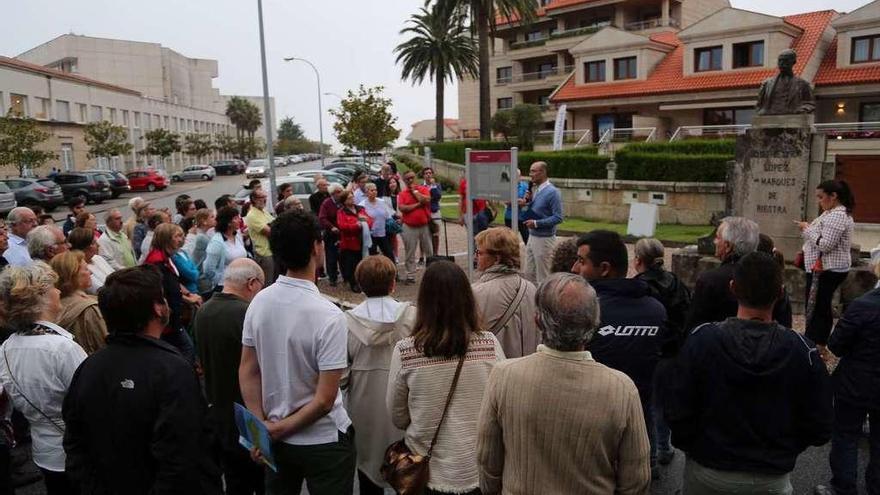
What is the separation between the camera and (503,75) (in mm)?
54969

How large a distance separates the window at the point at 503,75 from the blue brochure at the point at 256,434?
53.3 meters

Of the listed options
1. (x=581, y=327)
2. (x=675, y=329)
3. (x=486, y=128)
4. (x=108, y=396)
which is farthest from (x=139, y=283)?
(x=486, y=128)

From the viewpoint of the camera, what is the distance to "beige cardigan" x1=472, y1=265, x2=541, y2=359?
3.88m

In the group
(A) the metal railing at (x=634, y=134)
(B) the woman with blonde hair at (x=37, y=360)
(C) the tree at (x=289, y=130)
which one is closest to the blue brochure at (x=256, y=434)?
(B) the woman with blonde hair at (x=37, y=360)

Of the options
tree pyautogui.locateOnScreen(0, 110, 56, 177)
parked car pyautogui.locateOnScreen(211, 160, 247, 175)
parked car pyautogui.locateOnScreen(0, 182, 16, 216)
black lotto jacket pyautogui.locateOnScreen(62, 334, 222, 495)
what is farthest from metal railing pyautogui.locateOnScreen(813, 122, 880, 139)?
parked car pyautogui.locateOnScreen(211, 160, 247, 175)

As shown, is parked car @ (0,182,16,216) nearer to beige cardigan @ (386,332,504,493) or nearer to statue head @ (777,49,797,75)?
statue head @ (777,49,797,75)

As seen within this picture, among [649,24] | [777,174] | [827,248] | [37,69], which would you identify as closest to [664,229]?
[777,174]

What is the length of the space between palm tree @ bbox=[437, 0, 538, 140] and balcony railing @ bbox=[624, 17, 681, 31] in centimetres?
1105

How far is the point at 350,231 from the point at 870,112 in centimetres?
2929

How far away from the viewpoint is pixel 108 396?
2742mm

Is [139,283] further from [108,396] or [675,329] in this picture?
[675,329]

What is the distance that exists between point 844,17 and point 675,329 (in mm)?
31670

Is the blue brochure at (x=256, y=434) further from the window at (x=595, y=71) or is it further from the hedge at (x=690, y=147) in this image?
the window at (x=595, y=71)

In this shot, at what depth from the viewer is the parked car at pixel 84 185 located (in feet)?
107
